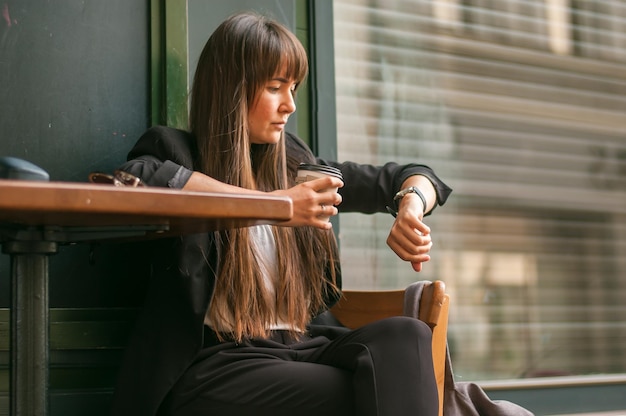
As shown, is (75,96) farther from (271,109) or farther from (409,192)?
(409,192)

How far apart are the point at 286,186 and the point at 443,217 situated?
111 centimetres

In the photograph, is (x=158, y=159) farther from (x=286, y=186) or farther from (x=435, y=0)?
(x=435, y=0)

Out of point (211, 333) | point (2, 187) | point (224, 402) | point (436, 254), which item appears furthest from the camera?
point (436, 254)

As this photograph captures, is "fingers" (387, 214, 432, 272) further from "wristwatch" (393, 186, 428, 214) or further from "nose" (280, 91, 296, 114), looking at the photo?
"nose" (280, 91, 296, 114)

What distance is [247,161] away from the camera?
216cm

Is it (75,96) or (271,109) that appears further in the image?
(75,96)

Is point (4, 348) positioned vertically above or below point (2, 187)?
below

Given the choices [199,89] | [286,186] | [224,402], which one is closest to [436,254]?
[286,186]

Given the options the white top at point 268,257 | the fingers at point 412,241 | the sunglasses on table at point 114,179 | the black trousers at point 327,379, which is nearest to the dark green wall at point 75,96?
the white top at point 268,257

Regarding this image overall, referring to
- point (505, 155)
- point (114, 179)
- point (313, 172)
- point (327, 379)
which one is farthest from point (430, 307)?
point (505, 155)

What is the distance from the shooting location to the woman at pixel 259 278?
1774mm

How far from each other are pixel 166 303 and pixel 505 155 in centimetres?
185

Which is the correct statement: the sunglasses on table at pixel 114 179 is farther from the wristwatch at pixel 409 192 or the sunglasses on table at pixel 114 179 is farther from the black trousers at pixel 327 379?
the wristwatch at pixel 409 192

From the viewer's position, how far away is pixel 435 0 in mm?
3281
